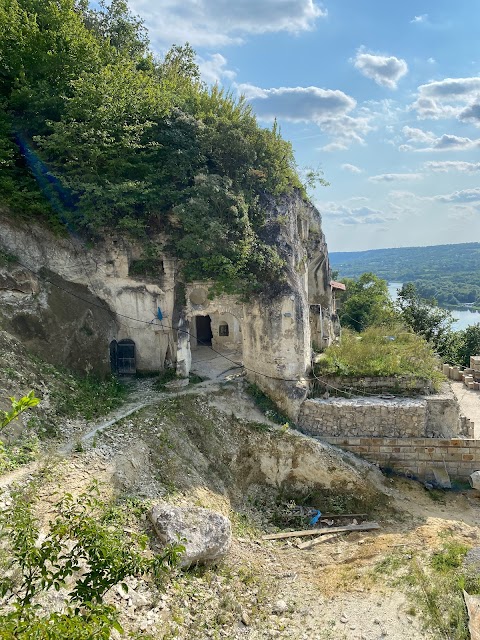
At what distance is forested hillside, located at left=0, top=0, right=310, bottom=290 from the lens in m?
15.9

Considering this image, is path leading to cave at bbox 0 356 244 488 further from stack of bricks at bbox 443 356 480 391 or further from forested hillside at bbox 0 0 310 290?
stack of bricks at bbox 443 356 480 391

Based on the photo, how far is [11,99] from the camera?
52.7 ft

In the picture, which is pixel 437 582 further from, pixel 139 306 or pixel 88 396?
pixel 139 306

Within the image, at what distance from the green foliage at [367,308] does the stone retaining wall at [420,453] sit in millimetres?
15181

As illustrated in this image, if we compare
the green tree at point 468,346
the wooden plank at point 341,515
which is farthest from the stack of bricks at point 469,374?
the wooden plank at point 341,515

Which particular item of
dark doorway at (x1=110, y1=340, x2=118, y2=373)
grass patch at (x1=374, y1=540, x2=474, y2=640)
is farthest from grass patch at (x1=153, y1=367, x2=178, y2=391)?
grass patch at (x1=374, y1=540, x2=474, y2=640)

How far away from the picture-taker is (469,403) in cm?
2161

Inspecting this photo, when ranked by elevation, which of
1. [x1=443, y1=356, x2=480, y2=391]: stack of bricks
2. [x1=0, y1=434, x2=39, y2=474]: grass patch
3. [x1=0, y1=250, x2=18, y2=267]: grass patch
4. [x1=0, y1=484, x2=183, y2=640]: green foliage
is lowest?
[x1=443, y1=356, x2=480, y2=391]: stack of bricks

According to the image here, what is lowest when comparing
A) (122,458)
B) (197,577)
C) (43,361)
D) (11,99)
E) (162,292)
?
(197,577)

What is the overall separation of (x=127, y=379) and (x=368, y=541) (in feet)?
34.3

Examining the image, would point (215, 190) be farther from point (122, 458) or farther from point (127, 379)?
point (122, 458)

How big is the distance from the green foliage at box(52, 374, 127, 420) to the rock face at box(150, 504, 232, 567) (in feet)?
14.2

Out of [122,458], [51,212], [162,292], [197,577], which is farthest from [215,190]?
[197,577]

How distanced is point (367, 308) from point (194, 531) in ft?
87.6
